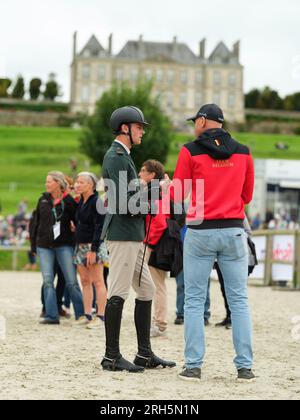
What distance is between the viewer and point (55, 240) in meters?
12.5

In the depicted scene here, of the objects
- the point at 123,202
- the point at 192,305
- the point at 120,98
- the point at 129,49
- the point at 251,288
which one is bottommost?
the point at 251,288

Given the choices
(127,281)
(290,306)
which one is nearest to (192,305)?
(127,281)

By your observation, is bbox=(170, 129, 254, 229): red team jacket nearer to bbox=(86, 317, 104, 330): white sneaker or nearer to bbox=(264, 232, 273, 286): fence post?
bbox=(86, 317, 104, 330): white sneaker

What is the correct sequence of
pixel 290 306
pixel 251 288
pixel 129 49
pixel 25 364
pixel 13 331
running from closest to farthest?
pixel 25 364 < pixel 13 331 < pixel 290 306 < pixel 251 288 < pixel 129 49

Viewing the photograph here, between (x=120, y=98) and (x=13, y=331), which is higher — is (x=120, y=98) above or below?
above

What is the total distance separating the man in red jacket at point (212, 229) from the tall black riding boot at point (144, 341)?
2.13ft

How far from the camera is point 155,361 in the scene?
27.9 ft

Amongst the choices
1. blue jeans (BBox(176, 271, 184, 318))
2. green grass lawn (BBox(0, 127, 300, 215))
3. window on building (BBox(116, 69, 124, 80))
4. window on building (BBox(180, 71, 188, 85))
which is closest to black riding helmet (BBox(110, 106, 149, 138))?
blue jeans (BBox(176, 271, 184, 318))

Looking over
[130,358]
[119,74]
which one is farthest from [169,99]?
[130,358]

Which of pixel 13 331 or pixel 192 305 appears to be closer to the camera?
pixel 192 305

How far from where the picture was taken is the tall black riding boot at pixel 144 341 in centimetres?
850

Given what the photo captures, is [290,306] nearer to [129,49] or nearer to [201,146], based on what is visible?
[201,146]

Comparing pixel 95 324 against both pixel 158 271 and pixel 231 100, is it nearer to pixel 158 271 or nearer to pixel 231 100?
pixel 158 271

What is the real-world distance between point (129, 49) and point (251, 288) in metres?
143
